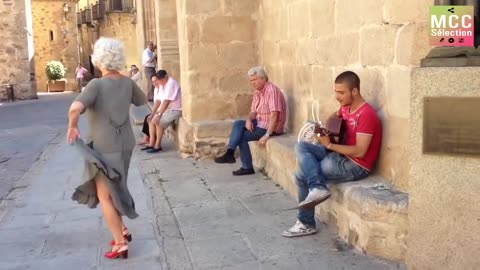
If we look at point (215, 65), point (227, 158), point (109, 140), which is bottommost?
point (227, 158)

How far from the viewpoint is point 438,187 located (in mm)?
3105

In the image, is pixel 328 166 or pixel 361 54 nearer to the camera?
pixel 328 166

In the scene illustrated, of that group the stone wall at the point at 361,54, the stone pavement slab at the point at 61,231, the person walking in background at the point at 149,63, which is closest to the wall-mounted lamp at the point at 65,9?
the person walking in background at the point at 149,63

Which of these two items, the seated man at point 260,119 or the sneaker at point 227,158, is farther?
the sneaker at point 227,158

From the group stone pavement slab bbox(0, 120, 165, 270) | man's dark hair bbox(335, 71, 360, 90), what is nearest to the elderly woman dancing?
stone pavement slab bbox(0, 120, 165, 270)

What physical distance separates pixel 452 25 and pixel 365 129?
1.15m

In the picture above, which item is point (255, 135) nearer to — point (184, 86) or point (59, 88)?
point (184, 86)

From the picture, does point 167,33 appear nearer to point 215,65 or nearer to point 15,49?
point 215,65

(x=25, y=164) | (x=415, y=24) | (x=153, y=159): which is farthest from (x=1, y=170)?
(x=415, y=24)

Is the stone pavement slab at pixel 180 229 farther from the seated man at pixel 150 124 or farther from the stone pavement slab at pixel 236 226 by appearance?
the seated man at pixel 150 124

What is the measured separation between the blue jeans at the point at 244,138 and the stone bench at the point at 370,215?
2.01 m

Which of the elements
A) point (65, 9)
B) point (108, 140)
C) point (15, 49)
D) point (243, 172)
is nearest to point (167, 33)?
point (243, 172)

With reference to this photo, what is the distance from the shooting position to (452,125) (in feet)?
9.96

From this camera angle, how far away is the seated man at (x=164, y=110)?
859cm
